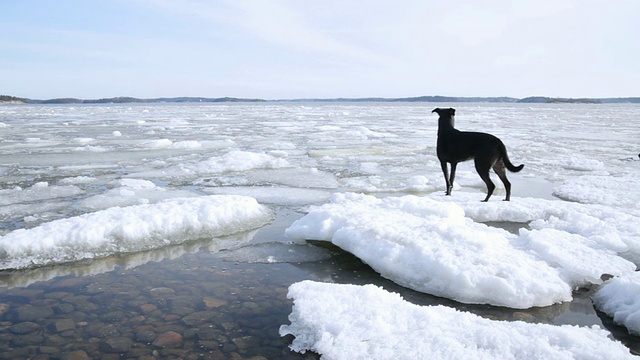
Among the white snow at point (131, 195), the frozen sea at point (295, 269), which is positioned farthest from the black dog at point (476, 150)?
the white snow at point (131, 195)

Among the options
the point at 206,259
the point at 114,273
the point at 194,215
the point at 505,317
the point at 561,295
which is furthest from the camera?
the point at 194,215

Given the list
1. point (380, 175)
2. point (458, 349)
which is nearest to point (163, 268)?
point (458, 349)

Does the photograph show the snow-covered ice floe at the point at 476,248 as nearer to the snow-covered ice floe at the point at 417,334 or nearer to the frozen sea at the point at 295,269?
the frozen sea at the point at 295,269

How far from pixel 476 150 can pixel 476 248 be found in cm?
313

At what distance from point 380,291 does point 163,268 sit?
6.87 ft

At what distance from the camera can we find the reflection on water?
2.88 metres

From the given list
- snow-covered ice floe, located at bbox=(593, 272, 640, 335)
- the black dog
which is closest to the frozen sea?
snow-covered ice floe, located at bbox=(593, 272, 640, 335)

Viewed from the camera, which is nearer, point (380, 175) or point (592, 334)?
point (592, 334)

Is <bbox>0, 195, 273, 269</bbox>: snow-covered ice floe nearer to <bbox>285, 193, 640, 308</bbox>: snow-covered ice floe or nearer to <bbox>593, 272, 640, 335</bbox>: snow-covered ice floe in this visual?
<bbox>285, 193, 640, 308</bbox>: snow-covered ice floe

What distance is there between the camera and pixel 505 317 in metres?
3.31

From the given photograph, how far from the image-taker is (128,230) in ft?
15.9

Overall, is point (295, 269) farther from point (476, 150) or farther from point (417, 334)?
point (476, 150)

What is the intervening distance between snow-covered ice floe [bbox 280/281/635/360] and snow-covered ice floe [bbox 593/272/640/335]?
1.33 ft

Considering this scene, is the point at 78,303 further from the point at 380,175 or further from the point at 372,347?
the point at 380,175
